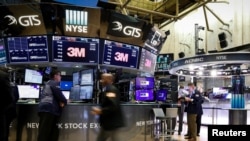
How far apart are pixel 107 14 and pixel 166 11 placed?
28.9 feet

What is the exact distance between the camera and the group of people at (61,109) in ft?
14.2

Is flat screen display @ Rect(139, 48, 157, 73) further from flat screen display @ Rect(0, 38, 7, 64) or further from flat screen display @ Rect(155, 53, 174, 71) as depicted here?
flat screen display @ Rect(155, 53, 174, 71)

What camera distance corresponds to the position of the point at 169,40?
19.0m

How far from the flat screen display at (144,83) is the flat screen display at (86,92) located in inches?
90.3

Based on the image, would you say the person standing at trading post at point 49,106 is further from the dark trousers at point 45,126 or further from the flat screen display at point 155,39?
the flat screen display at point 155,39

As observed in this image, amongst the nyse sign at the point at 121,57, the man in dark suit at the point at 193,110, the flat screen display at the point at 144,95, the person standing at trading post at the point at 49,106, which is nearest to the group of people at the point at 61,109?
the person standing at trading post at the point at 49,106

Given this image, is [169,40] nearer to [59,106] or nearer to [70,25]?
[70,25]

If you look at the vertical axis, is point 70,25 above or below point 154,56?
above

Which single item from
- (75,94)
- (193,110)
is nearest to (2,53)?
(75,94)

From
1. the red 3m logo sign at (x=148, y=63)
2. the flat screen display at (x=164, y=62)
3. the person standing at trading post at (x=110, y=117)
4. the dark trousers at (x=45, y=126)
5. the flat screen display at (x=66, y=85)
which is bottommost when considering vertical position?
the dark trousers at (x=45, y=126)

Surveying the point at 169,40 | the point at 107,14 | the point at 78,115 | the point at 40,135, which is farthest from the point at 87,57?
the point at 169,40

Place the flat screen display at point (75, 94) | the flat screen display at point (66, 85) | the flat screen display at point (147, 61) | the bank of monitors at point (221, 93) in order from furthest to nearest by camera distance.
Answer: the bank of monitors at point (221, 93)
the flat screen display at point (66, 85)
the flat screen display at point (147, 61)
the flat screen display at point (75, 94)

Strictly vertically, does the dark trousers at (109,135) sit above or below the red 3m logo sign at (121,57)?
below

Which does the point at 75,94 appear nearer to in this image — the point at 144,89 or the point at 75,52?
the point at 75,52
